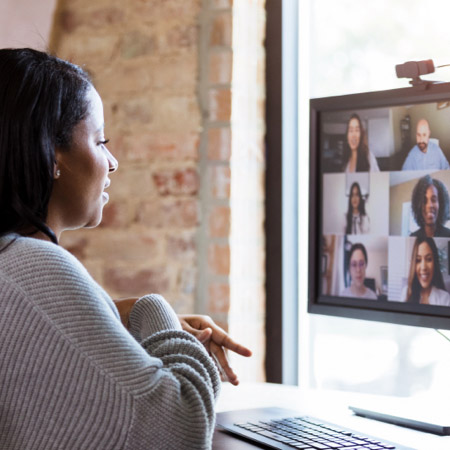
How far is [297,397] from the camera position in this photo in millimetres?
1492

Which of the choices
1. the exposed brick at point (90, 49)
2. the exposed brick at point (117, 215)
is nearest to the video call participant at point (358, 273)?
the exposed brick at point (117, 215)

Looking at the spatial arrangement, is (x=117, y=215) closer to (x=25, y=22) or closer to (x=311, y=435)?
(x=25, y=22)

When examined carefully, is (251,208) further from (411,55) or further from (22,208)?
(22,208)

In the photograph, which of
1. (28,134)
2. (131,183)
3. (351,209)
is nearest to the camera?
(28,134)

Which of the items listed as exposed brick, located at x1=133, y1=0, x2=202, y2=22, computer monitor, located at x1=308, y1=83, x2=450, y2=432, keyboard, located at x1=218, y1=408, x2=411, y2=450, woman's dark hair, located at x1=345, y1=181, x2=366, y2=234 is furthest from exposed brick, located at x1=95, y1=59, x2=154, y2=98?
keyboard, located at x1=218, y1=408, x2=411, y2=450

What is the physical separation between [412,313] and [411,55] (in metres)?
0.73

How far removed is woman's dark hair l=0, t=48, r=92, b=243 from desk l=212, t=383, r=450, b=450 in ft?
1.43

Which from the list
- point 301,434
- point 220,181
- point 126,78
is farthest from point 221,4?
point 301,434

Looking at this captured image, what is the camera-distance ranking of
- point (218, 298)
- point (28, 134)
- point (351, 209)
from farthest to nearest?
point (218, 298), point (351, 209), point (28, 134)

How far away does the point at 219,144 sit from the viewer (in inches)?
74.0

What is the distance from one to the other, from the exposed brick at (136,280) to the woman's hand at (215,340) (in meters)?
0.53

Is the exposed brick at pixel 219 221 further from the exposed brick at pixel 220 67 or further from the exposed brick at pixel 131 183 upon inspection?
the exposed brick at pixel 220 67

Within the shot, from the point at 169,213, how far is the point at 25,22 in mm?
664

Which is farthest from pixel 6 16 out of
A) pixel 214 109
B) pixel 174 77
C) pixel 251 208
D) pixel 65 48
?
pixel 251 208
